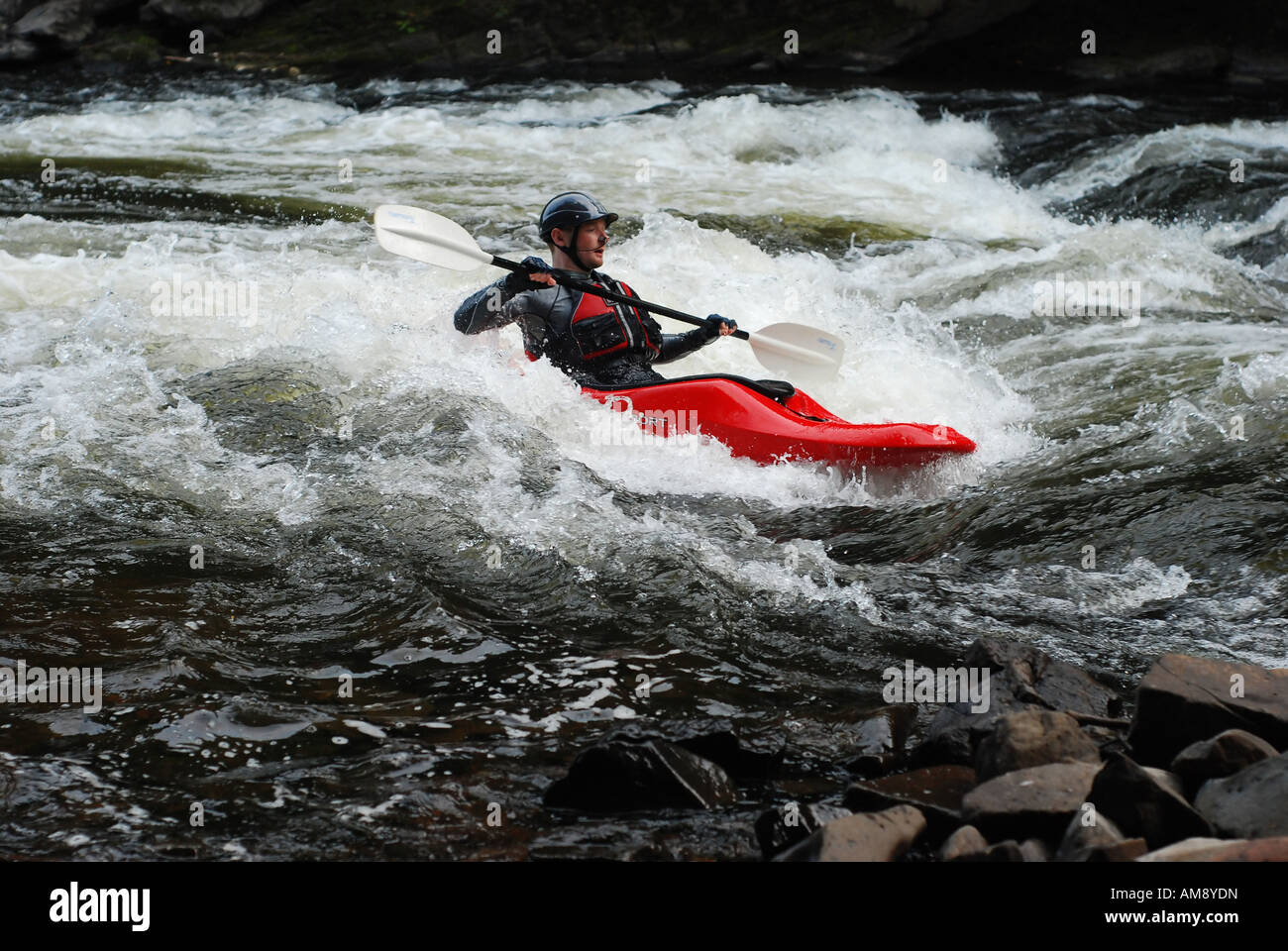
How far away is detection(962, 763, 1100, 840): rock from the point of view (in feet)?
7.25

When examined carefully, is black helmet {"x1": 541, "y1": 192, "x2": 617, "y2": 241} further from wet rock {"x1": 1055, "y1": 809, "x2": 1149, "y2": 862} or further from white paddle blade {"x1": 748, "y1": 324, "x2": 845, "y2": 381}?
wet rock {"x1": 1055, "y1": 809, "x2": 1149, "y2": 862}

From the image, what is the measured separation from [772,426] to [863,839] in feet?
8.47

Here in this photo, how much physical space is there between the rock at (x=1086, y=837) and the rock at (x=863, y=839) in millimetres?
277

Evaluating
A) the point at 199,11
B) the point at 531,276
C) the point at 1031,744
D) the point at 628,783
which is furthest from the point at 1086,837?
the point at 199,11

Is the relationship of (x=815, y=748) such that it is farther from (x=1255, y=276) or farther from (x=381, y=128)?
(x=381, y=128)

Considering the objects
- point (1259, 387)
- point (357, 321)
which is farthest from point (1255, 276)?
point (357, 321)

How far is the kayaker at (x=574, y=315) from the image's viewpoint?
16.4ft

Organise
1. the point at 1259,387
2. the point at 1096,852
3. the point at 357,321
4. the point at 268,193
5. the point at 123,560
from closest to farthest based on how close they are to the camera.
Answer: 1. the point at 1096,852
2. the point at 123,560
3. the point at 1259,387
4. the point at 357,321
5. the point at 268,193

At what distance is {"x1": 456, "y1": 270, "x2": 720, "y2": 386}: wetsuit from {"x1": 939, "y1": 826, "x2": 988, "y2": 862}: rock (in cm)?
302

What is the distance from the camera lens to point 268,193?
872 centimetres

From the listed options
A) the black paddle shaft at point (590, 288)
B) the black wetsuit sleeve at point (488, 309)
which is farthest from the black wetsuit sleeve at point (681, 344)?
the black wetsuit sleeve at point (488, 309)

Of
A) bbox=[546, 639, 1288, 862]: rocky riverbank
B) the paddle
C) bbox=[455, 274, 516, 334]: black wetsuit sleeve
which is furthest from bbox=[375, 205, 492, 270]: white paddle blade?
bbox=[546, 639, 1288, 862]: rocky riverbank

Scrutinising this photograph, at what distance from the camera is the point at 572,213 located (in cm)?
509
